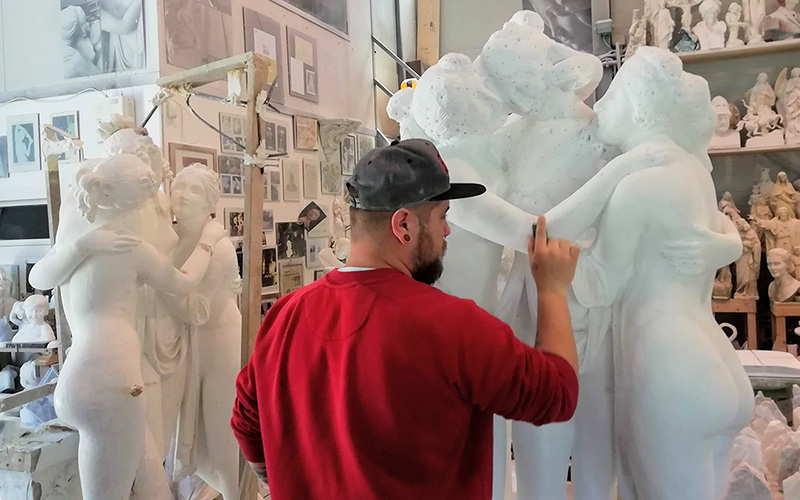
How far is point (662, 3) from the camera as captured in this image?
174 inches

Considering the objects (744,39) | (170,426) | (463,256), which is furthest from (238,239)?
(744,39)

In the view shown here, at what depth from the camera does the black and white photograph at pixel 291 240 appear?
13.8 feet

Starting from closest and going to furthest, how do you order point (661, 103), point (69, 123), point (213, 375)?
point (661, 103) → point (213, 375) → point (69, 123)

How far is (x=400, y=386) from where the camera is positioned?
1010mm

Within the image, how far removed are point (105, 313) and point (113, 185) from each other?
0.38 m

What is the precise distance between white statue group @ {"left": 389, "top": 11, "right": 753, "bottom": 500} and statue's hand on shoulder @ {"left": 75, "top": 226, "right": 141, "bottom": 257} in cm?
90

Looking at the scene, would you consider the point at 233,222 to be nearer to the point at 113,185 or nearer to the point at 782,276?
the point at 113,185

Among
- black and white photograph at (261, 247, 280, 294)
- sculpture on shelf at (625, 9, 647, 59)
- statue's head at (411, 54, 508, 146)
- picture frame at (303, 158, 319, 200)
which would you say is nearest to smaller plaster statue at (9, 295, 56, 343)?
black and white photograph at (261, 247, 280, 294)

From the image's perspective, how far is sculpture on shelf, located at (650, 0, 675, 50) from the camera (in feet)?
14.4

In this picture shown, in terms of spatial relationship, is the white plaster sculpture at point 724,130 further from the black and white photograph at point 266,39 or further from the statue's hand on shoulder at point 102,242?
the statue's hand on shoulder at point 102,242

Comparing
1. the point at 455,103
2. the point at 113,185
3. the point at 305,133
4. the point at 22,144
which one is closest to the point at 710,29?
the point at 305,133

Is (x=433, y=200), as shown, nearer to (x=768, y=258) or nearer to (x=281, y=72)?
(x=281, y=72)

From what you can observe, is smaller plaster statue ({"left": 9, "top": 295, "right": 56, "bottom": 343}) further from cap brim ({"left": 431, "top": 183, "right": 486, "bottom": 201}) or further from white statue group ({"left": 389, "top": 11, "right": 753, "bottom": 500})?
cap brim ({"left": 431, "top": 183, "right": 486, "bottom": 201})

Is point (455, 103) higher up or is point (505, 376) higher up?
point (455, 103)
